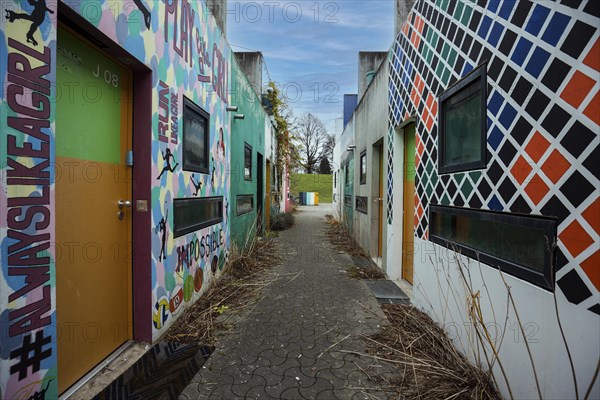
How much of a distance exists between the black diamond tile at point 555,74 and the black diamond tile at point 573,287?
36.1 inches

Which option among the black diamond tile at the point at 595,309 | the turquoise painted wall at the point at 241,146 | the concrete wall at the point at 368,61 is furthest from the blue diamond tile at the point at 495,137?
the concrete wall at the point at 368,61

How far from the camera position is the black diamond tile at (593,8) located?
138 cm

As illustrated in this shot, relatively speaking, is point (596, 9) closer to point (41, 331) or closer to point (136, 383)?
point (41, 331)

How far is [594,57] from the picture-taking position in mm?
1405

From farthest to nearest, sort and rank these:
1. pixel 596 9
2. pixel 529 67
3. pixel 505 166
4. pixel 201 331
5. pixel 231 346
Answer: pixel 201 331 < pixel 231 346 < pixel 505 166 < pixel 529 67 < pixel 596 9

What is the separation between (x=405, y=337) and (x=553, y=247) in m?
1.65

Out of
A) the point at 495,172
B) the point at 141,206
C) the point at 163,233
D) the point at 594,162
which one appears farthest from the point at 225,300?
the point at 594,162

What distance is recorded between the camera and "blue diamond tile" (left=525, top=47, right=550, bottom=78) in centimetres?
168

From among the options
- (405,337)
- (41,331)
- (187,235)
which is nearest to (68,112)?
(41,331)

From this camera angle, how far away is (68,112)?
6.64 ft

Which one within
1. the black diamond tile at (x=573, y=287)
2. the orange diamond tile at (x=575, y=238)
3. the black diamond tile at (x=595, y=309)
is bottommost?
the black diamond tile at (x=595, y=309)

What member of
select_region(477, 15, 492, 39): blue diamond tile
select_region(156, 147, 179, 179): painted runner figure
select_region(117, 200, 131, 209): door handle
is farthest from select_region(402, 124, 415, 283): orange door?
select_region(117, 200, 131, 209): door handle

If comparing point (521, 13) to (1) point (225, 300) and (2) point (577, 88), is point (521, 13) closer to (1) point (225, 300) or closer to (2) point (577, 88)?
(2) point (577, 88)

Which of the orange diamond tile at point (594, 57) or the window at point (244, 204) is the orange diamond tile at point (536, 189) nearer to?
the orange diamond tile at point (594, 57)
